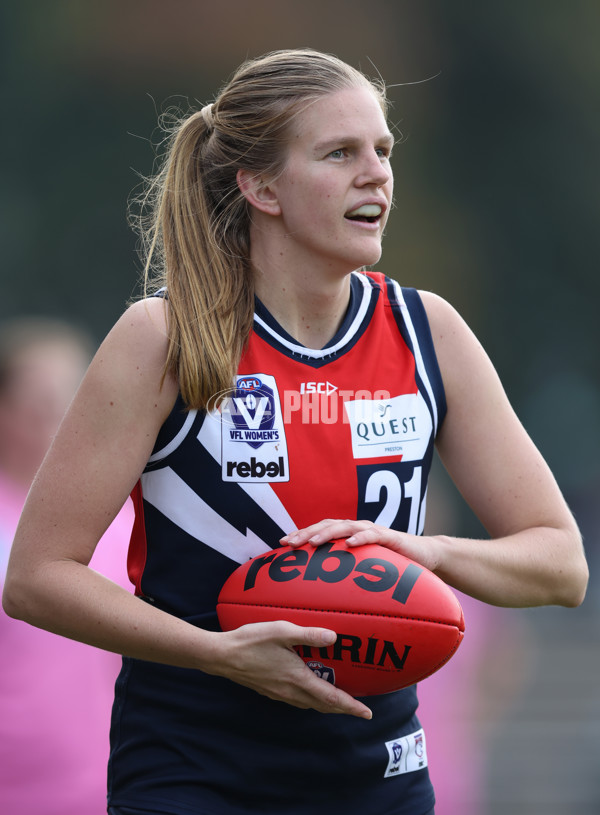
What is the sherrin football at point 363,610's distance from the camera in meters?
2.18

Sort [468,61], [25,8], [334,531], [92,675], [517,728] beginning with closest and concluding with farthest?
1. [334,531]
2. [92,675]
3. [517,728]
4. [25,8]
5. [468,61]

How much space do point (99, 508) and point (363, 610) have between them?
1.90 ft

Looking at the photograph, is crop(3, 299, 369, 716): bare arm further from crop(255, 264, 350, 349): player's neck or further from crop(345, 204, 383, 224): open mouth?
crop(345, 204, 383, 224): open mouth

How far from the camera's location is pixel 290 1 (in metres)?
9.00

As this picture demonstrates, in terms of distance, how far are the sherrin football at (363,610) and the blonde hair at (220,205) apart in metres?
0.42

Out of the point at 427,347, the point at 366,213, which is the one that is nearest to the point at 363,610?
the point at 427,347

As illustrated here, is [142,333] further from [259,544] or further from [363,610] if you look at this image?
[363,610]

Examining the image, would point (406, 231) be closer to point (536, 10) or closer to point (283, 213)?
point (536, 10)

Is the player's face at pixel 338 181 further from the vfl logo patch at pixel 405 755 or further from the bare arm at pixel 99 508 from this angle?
the vfl logo patch at pixel 405 755

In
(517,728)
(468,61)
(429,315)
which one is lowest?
(517,728)

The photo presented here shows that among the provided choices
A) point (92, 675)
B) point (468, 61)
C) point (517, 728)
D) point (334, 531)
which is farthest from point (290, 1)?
point (334, 531)

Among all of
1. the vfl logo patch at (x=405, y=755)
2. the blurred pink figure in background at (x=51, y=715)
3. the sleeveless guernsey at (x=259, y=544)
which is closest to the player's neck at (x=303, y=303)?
the sleeveless guernsey at (x=259, y=544)

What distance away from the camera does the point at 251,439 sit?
93.8 inches

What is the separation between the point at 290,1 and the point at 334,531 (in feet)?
24.9
